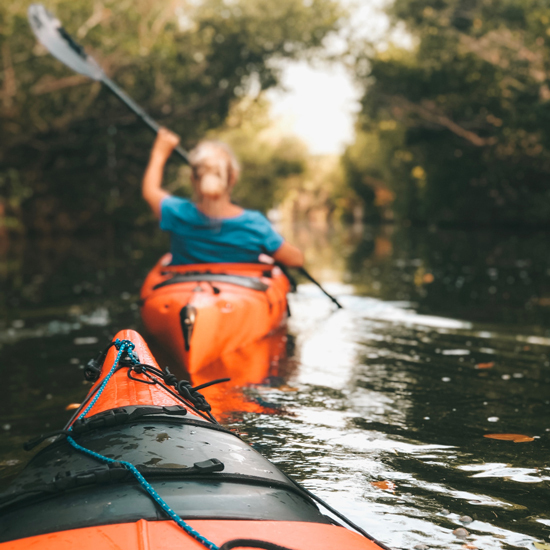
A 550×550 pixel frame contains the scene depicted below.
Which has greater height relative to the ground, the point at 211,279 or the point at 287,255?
the point at 287,255

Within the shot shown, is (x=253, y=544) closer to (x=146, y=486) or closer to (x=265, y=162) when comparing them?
(x=146, y=486)

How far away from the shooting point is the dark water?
2.59 meters

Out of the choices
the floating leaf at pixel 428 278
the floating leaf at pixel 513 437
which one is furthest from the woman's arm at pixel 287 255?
the floating leaf at pixel 428 278

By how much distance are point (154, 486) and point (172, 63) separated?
24.8m

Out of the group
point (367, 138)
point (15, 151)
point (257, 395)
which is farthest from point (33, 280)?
point (367, 138)

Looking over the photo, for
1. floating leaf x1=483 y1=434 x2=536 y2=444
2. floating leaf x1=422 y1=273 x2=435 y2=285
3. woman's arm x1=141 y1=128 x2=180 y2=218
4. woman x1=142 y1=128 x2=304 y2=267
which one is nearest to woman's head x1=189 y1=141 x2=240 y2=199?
woman x1=142 y1=128 x2=304 y2=267

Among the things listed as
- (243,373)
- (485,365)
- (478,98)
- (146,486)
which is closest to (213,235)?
(243,373)

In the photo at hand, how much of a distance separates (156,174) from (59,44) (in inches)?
147

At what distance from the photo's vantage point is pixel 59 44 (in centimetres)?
851

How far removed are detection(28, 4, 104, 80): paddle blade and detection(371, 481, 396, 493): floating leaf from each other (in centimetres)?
693

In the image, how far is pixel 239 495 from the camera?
68.6 inches

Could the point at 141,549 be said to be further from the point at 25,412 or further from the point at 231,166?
the point at 231,166

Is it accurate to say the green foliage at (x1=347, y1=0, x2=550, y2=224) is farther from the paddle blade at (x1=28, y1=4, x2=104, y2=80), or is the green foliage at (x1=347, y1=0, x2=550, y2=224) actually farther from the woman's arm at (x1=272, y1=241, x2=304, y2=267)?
the woman's arm at (x1=272, y1=241, x2=304, y2=267)

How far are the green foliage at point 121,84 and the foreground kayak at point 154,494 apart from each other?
19653 mm
